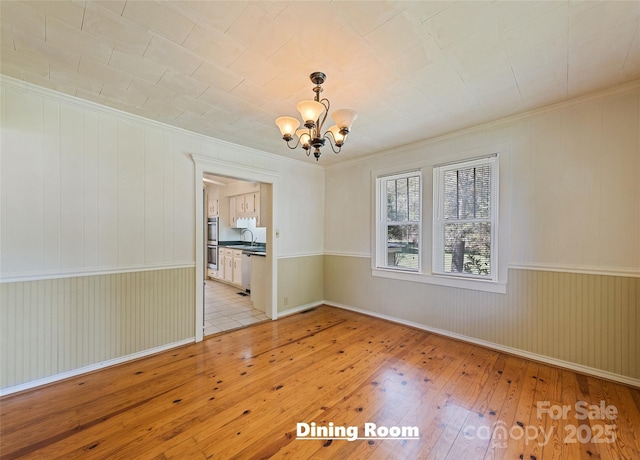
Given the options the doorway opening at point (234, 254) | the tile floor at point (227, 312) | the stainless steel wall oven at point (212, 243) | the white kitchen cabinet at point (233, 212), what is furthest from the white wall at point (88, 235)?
the stainless steel wall oven at point (212, 243)

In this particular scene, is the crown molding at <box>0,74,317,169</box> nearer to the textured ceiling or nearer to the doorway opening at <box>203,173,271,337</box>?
the textured ceiling

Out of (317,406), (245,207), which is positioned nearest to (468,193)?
(317,406)

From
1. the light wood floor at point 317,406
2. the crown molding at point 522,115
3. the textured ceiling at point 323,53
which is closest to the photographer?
the textured ceiling at point 323,53

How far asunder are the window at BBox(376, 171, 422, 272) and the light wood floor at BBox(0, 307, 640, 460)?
1.33 meters

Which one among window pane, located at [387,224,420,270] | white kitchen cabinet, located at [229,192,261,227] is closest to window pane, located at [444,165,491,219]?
window pane, located at [387,224,420,270]

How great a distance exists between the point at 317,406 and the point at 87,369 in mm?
2324

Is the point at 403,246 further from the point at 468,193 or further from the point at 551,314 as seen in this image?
the point at 551,314

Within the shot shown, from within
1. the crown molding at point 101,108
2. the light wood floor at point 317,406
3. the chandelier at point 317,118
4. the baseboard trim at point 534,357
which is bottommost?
the light wood floor at point 317,406

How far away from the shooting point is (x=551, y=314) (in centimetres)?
274

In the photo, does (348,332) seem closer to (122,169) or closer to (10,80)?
(122,169)

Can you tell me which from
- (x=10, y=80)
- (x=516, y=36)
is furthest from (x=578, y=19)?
(x=10, y=80)

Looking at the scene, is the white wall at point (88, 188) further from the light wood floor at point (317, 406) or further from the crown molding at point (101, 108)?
the light wood floor at point (317, 406)

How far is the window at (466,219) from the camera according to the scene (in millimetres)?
3137

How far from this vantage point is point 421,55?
1904mm
